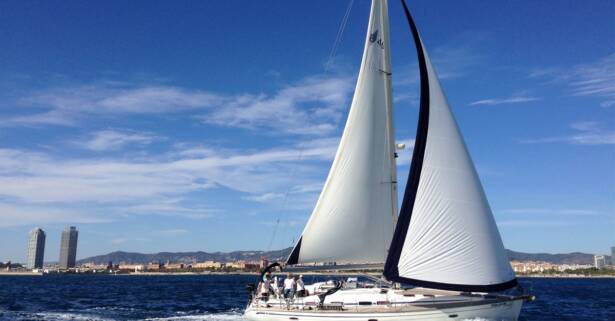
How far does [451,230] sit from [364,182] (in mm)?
4859

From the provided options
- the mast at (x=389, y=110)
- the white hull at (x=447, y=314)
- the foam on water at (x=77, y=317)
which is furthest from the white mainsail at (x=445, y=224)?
the foam on water at (x=77, y=317)

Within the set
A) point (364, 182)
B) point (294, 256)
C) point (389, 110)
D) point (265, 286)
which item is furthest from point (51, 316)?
point (389, 110)

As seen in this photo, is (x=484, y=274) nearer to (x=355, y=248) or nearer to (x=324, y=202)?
(x=355, y=248)

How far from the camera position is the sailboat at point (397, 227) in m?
18.3

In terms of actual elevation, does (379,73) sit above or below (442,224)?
above

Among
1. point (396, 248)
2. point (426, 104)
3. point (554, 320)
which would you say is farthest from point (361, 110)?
point (554, 320)

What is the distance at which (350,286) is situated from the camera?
22.2 m

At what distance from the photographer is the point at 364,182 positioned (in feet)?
72.9

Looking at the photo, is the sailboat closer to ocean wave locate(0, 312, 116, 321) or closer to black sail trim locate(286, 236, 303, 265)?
black sail trim locate(286, 236, 303, 265)

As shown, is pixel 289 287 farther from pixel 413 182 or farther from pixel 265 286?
pixel 413 182

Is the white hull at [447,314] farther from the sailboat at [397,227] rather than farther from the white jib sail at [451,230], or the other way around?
the white jib sail at [451,230]

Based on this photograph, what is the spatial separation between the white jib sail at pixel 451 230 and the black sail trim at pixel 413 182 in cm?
14

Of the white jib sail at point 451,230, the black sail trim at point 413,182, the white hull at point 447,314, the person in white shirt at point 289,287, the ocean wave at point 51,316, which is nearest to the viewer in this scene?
the white hull at point 447,314

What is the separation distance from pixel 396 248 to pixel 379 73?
773cm
